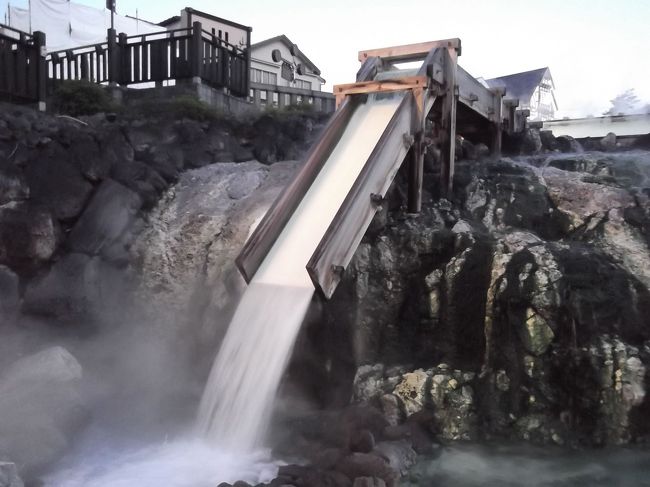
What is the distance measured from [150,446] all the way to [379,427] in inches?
85.2

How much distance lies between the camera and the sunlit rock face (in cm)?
485

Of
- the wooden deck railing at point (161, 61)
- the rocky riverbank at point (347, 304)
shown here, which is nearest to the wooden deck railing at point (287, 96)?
the wooden deck railing at point (161, 61)

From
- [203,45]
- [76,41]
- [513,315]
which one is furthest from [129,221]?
[76,41]

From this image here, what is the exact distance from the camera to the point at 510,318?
5.18 m

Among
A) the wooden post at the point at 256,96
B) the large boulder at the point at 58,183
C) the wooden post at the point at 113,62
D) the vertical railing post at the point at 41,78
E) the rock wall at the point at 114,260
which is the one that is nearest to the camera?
the rock wall at the point at 114,260

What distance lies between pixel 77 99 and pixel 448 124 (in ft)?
19.7

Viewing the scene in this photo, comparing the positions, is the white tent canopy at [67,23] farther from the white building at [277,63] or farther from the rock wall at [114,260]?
the rock wall at [114,260]

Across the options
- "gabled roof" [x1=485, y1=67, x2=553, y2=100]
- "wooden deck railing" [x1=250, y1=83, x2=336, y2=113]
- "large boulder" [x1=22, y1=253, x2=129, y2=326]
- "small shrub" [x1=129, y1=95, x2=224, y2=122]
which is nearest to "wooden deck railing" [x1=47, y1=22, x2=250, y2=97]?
"small shrub" [x1=129, y1=95, x2=224, y2=122]

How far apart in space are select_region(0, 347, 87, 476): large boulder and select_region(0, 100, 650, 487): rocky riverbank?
18 millimetres

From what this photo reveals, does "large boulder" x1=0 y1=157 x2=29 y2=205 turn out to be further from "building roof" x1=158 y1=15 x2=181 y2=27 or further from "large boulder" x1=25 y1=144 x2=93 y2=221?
"building roof" x1=158 y1=15 x2=181 y2=27

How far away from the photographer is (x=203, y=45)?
10.1 metres

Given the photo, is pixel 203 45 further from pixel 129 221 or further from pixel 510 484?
pixel 510 484

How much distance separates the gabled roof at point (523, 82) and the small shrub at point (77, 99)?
71.4ft

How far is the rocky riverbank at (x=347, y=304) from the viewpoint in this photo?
4848mm
